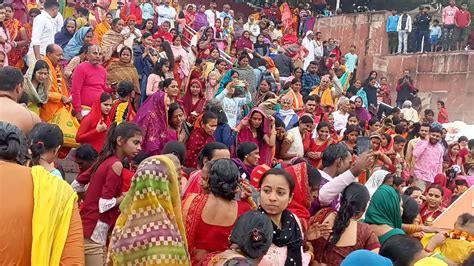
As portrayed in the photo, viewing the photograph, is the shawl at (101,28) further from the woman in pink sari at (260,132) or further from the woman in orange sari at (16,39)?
the woman in pink sari at (260,132)

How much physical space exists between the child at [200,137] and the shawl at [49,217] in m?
3.87

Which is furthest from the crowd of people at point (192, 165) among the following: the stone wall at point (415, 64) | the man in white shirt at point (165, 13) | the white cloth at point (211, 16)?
the stone wall at point (415, 64)

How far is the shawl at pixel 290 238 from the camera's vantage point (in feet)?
13.8

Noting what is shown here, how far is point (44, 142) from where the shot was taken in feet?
14.1

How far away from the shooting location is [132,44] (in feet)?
37.0

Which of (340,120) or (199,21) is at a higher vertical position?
(199,21)

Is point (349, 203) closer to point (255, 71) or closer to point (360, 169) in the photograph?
point (360, 169)

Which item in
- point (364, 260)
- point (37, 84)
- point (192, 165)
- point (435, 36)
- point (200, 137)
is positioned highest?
point (435, 36)

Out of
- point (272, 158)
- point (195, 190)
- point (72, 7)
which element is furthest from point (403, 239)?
point (72, 7)

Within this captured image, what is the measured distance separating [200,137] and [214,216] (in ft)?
10.6

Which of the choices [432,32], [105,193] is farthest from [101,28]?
[432,32]

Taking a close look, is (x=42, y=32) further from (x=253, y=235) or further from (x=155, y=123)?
(x=253, y=235)

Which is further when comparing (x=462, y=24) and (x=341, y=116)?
(x=462, y=24)

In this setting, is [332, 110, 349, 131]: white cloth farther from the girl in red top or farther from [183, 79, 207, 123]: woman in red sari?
the girl in red top
